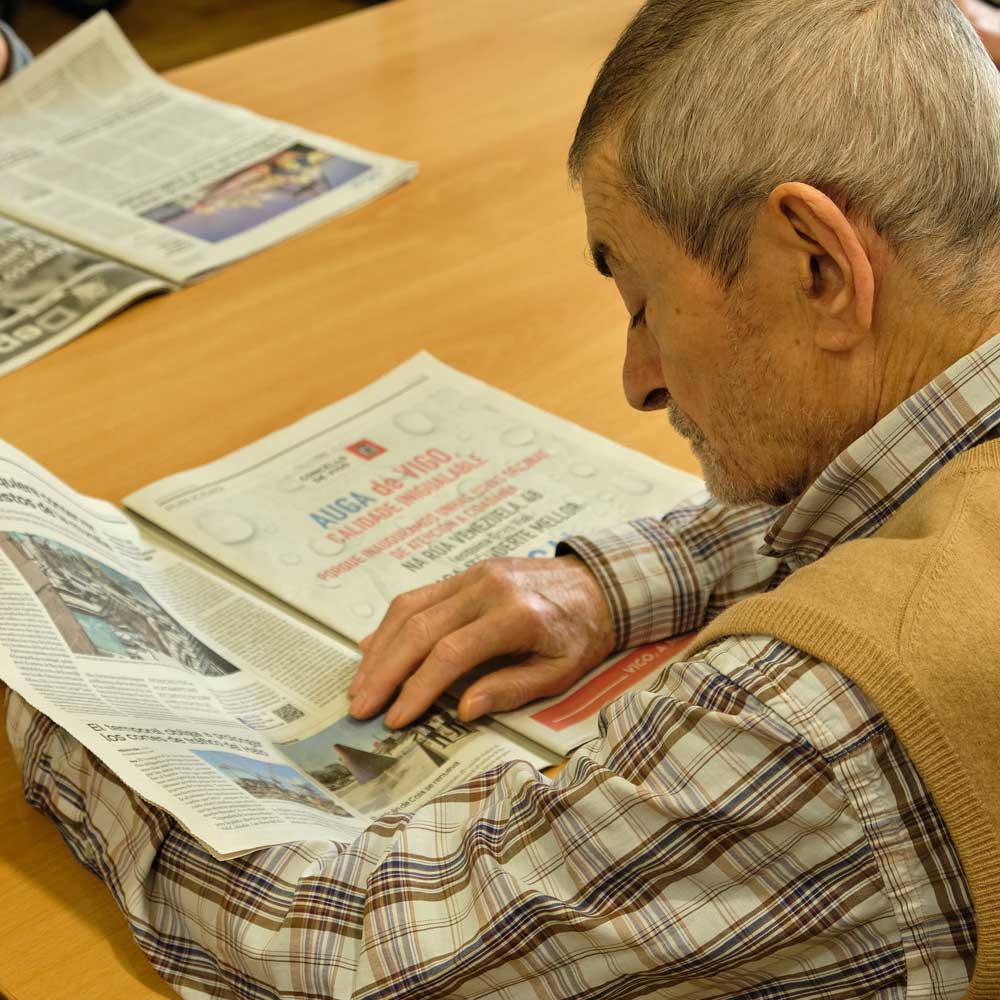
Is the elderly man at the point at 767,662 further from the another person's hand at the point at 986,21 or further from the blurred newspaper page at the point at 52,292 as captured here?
the another person's hand at the point at 986,21

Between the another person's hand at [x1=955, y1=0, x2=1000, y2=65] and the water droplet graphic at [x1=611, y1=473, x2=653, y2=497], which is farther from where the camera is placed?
the another person's hand at [x1=955, y1=0, x2=1000, y2=65]

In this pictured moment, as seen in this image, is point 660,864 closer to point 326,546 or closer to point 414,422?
point 326,546

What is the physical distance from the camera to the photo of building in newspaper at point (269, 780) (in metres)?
0.82

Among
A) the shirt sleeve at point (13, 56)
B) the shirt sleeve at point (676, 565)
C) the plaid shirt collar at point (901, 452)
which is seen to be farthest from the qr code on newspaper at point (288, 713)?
the shirt sleeve at point (13, 56)

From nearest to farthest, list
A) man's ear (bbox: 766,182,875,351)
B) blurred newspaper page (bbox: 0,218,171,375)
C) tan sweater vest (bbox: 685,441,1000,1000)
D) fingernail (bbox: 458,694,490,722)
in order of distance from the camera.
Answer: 1. tan sweater vest (bbox: 685,441,1000,1000)
2. man's ear (bbox: 766,182,875,351)
3. fingernail (bbox: 458,694,490,722)
4. blurred newspaper page (bbox: 0,218,171,375)

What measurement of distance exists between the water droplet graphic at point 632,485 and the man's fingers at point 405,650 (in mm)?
236

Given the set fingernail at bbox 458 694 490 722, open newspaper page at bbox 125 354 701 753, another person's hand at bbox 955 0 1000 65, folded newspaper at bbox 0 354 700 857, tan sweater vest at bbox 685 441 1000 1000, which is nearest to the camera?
tan sweater vest at bbox 685 441 1000 1000

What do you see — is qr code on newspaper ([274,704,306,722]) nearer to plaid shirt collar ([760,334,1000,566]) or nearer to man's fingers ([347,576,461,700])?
man's fingers ([347,576,461,700])

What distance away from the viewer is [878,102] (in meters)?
0.71

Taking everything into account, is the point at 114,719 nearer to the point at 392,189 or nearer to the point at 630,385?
the point at 630,385

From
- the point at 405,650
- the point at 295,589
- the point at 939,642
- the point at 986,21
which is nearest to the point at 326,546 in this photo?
the point at 295,589

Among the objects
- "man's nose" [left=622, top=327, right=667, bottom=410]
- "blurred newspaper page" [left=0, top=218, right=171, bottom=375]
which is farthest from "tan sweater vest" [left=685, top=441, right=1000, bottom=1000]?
"blurred newspaper page" [left=0, top=218, right=171, bottom=375]

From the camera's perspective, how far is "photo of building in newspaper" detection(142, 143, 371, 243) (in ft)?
5.06

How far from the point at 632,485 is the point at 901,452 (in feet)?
1.42
